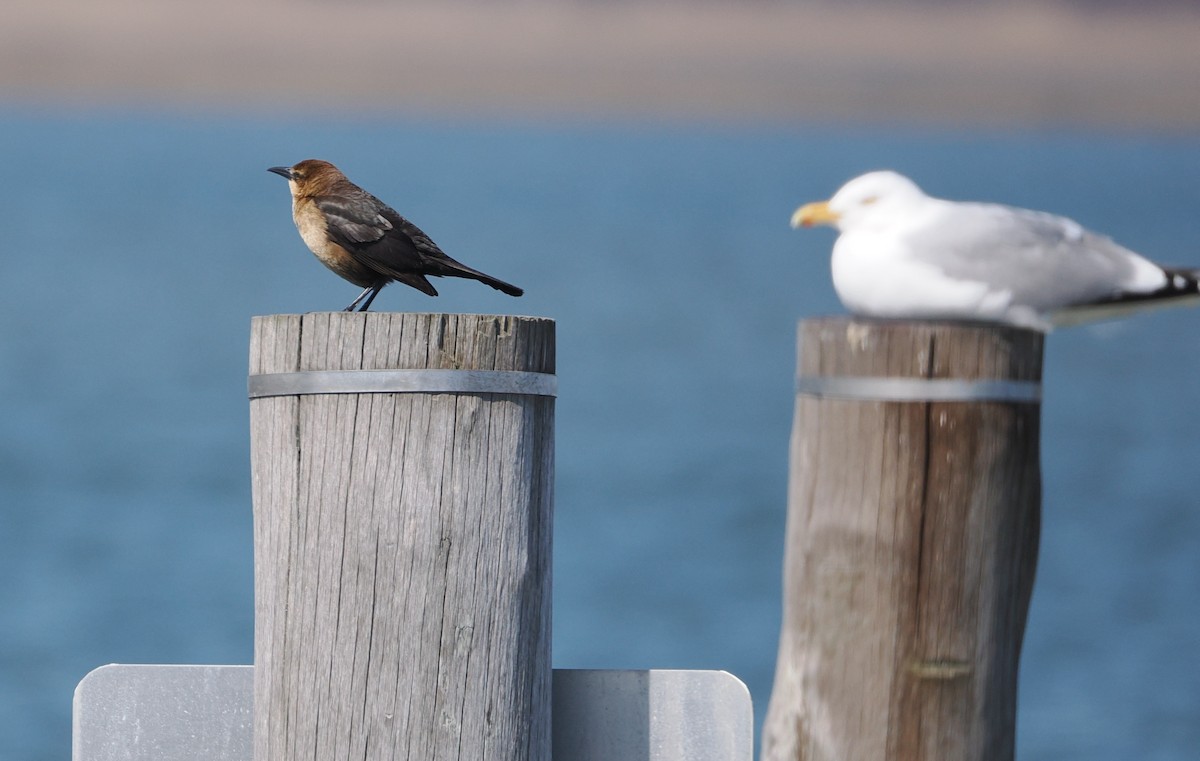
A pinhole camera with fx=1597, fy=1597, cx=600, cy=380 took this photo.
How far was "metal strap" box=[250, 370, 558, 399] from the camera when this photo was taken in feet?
8.65

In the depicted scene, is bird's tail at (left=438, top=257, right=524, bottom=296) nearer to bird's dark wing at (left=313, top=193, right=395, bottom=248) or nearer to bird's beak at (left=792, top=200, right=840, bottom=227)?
bird's dark wing at (left=313, top=193, right=395, bottom=248)

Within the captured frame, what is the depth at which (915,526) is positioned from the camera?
2.37 metres

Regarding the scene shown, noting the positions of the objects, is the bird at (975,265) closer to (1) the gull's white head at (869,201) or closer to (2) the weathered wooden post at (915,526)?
(1) the gull's white head at (869,201)

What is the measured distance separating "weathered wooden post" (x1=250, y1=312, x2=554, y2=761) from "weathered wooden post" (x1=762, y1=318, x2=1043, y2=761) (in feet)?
1.77

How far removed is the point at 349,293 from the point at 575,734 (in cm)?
2056

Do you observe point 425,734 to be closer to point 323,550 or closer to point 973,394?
point 323,550

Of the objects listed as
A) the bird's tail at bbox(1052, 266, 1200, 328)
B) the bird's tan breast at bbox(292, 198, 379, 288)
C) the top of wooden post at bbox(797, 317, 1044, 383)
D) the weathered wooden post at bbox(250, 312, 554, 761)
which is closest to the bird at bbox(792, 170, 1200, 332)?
the bird's tail at bbox(1052, 266, 1200, 328)

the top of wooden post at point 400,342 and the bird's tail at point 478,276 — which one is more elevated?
the bird's tail at point 478,276

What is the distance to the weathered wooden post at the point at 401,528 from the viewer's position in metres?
2.64

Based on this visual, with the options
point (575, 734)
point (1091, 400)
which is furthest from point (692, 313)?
point (575, 734)

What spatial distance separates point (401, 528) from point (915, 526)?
0.84m

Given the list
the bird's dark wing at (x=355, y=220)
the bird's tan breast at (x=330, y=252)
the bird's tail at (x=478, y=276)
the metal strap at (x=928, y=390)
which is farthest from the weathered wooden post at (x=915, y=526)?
the bird's tan breast at (x=330, y=252)

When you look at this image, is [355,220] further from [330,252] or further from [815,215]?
[815,215]

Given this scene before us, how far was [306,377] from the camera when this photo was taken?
2.66 m
